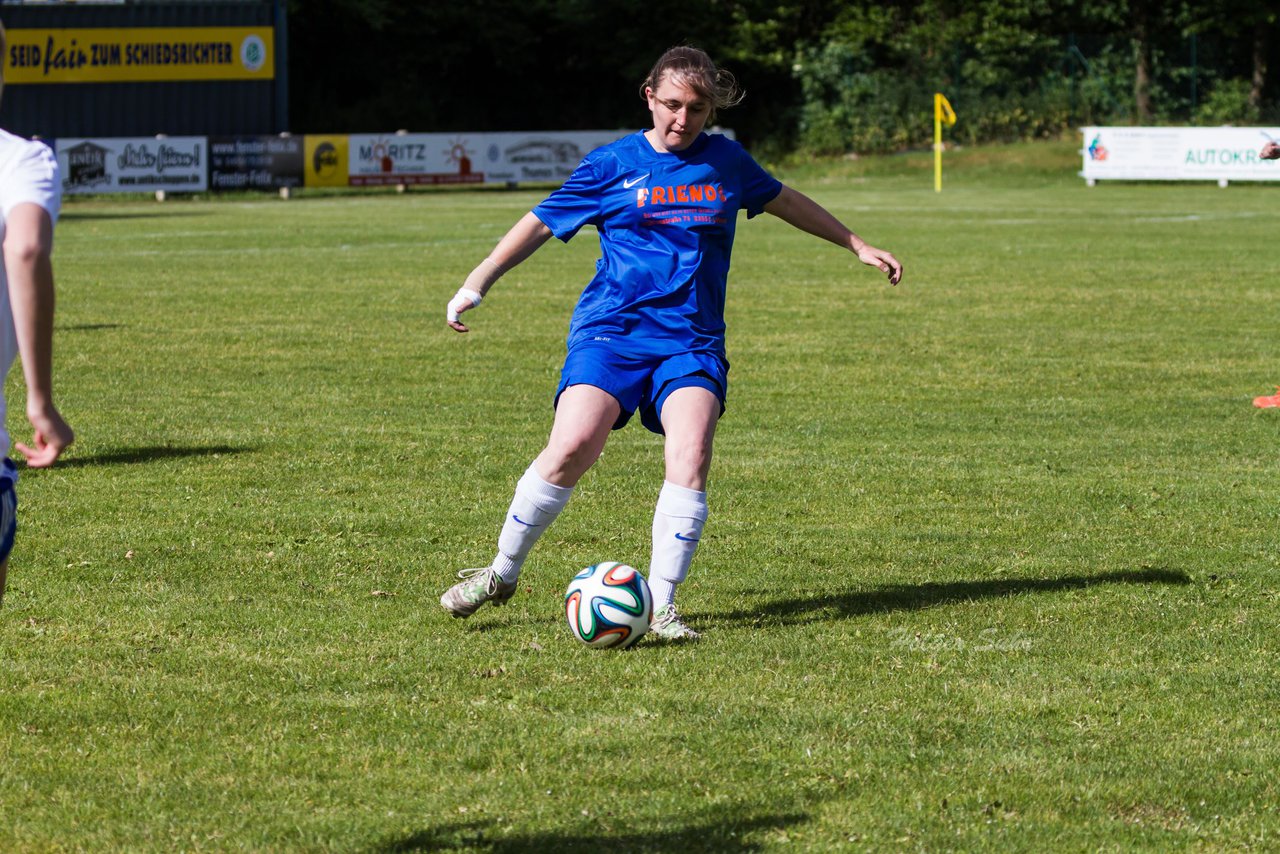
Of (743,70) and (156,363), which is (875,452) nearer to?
(156,363)

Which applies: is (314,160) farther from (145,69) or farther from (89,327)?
(89,327)

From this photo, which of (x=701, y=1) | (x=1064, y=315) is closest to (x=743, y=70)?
(x=701, y=1)

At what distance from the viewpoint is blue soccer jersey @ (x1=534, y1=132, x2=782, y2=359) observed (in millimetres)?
6211

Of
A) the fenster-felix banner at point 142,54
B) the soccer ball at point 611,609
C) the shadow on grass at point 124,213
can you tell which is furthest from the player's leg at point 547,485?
the fenster-felix banner at point 142,54

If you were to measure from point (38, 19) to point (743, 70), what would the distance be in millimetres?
24423

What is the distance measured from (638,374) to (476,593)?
0.99 metres

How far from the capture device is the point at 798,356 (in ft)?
48.1

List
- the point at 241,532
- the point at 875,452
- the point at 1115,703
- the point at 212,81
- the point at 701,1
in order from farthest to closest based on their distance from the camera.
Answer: the point at 701,1 → the point at 212,81 → the point at 875,452 → the point at 241,532 → the point at 1115,703

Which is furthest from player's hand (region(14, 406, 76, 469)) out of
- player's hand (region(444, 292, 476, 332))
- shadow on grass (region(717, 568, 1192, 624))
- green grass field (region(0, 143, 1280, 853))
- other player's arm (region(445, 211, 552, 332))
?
shadow on grass (region(717, 568, 1192, 624))

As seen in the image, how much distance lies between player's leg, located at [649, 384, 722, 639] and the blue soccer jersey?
214mm

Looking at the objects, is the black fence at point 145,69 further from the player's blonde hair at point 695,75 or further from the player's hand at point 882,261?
the player's blonde hair at point 695,75

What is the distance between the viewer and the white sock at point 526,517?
630 cm

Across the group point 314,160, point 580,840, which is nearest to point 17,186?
point 580,840

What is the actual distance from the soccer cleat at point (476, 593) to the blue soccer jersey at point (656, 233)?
2.97 ft
